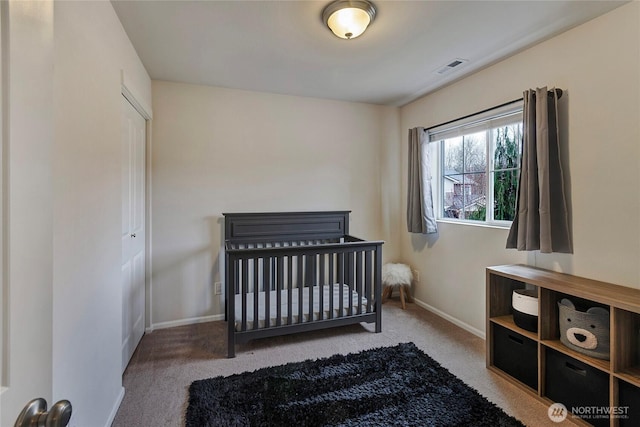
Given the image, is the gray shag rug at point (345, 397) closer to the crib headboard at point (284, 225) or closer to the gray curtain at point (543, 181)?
the gray curtain at point (543, 181)

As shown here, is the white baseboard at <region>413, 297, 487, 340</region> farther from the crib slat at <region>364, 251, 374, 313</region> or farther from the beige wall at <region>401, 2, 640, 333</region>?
the crib slat at <region>364, 251, 374, 313</region>

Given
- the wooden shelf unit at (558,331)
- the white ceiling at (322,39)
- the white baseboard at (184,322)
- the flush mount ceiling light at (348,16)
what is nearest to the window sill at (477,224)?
the wooden shelf unit at (558,331)

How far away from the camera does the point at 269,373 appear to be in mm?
2105

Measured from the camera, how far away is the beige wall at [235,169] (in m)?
2.91

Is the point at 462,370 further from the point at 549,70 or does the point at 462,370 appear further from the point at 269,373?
the point at 549,70

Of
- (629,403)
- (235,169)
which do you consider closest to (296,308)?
(235,169)

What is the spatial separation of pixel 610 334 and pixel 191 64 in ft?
10.8

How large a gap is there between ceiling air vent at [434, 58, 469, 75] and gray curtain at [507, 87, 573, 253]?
623mm

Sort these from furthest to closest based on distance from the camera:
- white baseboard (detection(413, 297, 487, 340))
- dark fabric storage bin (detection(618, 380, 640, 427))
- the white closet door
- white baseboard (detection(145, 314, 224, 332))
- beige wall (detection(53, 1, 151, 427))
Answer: white baseboard (detection(145, 314, 224, 332)) → white baseboard (detection(413, 297, 487, 340)) → the white closet door → dark fabric storage bin (detection(618, 380, 640, 427)) → beige wall (detection(53, 1, 151, 427))

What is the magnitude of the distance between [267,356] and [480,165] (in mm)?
2517

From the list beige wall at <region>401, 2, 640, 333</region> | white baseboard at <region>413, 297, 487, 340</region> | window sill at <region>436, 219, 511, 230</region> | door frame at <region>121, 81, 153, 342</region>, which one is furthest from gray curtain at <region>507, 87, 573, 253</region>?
door frame at <region>121, 81, 153, 342</region>

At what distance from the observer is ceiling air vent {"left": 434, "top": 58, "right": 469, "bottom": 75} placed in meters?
2.48

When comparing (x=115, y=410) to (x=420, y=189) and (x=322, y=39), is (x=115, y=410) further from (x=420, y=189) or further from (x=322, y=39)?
(x=420, y=189)

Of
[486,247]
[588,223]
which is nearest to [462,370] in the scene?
[486,247]
